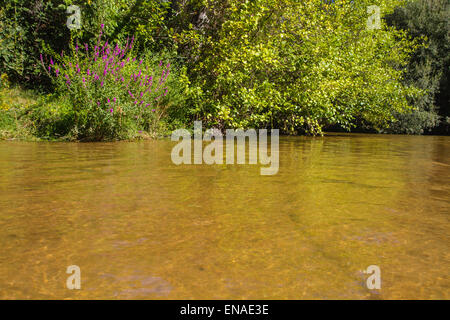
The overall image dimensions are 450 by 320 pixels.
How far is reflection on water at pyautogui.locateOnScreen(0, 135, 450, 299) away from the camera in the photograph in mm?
1375

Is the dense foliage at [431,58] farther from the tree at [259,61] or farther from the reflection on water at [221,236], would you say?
the reflection on water at [221,236]

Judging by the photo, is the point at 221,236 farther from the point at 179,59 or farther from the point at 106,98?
the point at 179,59

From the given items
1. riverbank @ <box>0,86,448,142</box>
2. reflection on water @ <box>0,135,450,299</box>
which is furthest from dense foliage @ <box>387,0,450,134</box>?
reflection on water @ <box>0,135,450,299</box>

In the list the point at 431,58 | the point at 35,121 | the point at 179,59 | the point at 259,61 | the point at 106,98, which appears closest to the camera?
the point at 106,98

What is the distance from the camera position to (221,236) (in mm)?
1876

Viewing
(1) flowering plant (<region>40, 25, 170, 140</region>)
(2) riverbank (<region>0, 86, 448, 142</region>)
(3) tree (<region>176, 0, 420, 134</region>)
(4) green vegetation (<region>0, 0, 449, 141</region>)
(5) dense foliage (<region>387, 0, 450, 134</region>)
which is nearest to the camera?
(1) flowering plant (<region>40, 25, 170, 140</region>)

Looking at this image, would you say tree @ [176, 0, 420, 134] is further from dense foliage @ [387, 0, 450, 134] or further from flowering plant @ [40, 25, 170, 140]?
dense foliage @ [387, 0, 450, 134]

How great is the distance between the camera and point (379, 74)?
14.6 meters

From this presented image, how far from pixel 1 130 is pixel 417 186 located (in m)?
7.07


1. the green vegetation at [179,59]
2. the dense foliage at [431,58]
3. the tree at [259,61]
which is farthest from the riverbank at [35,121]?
the dense foliage at [431,58]

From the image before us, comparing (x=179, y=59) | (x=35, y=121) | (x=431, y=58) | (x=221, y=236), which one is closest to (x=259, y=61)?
(x=179, y=59)

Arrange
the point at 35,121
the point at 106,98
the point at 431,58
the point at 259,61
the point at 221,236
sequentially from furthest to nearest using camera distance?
1. the point at 431,58
2. the point at 259,61
3. the point at 35,121
4. the point at 106,98
5. the point at 221,236

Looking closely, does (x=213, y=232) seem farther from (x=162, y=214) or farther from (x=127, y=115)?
A: (x=127, y=115)

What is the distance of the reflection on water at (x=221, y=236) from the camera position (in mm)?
1375
